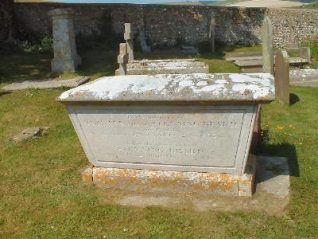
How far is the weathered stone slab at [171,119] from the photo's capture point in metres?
4.67

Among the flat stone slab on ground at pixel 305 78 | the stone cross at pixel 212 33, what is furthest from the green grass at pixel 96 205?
the stone cross at pixel 212 33

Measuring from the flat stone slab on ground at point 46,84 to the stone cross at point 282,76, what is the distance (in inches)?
215

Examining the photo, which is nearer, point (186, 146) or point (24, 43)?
point (186, 146)

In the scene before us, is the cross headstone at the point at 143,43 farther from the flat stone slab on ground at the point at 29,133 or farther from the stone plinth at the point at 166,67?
the flat stone slab on ground at the point at 29,133

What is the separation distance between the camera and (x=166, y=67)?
9391 millimetres

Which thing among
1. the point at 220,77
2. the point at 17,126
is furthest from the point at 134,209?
the point at 17,126

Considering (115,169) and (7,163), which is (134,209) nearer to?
(115,169)

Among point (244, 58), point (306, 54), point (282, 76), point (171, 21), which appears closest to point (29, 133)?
point (282, 76)

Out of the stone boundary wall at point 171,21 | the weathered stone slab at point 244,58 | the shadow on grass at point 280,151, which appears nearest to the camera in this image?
the shadow on grass at point 280,151

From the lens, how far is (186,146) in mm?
5074

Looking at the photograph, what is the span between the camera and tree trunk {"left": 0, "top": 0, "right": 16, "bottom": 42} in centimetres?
1817

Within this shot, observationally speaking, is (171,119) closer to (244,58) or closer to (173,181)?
(173,181)

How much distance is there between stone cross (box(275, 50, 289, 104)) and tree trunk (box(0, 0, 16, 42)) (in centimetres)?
1276

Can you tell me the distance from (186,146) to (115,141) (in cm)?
90
